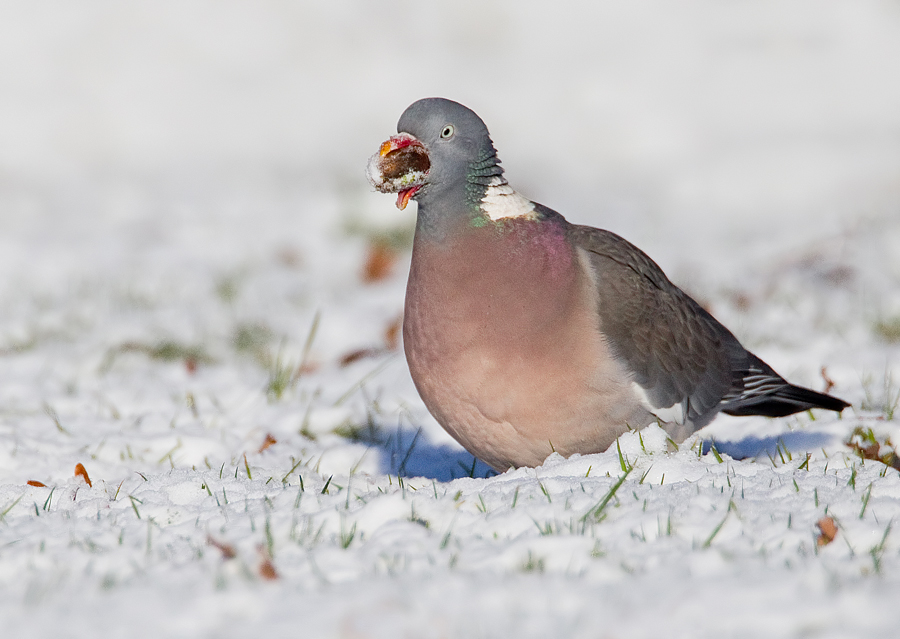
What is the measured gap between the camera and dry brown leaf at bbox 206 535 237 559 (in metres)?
2.53

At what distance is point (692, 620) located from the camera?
2.15m

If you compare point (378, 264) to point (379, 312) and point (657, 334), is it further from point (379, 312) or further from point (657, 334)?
point (657, 334)

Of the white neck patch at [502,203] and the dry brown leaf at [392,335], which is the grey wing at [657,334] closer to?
the white neck patch at [502,203]

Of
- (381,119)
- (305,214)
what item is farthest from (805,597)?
(381,119)

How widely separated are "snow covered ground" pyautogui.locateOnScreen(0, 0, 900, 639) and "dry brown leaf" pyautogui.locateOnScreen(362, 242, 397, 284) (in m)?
0.20

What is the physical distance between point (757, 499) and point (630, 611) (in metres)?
0.88

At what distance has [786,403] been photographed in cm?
423

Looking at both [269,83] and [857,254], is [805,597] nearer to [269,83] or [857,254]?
[857,254]

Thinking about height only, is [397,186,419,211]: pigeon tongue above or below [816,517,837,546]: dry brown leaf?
above

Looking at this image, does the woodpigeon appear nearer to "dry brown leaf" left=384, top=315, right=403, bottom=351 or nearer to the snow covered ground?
the snow covered ground

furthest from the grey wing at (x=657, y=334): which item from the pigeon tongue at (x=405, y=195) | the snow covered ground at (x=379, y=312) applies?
the pigeon tongue at (x=405, y=195)

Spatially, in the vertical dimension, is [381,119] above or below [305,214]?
above

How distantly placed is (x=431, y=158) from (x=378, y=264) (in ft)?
15.1

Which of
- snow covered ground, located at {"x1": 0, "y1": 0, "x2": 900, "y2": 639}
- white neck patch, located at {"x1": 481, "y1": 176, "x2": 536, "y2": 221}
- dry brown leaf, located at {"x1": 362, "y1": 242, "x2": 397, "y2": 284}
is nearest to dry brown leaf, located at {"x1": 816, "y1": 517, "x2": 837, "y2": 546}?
snow covered ground, located at {"x1": 0, "y1": 0, "x2": 900, "y2": 639}
